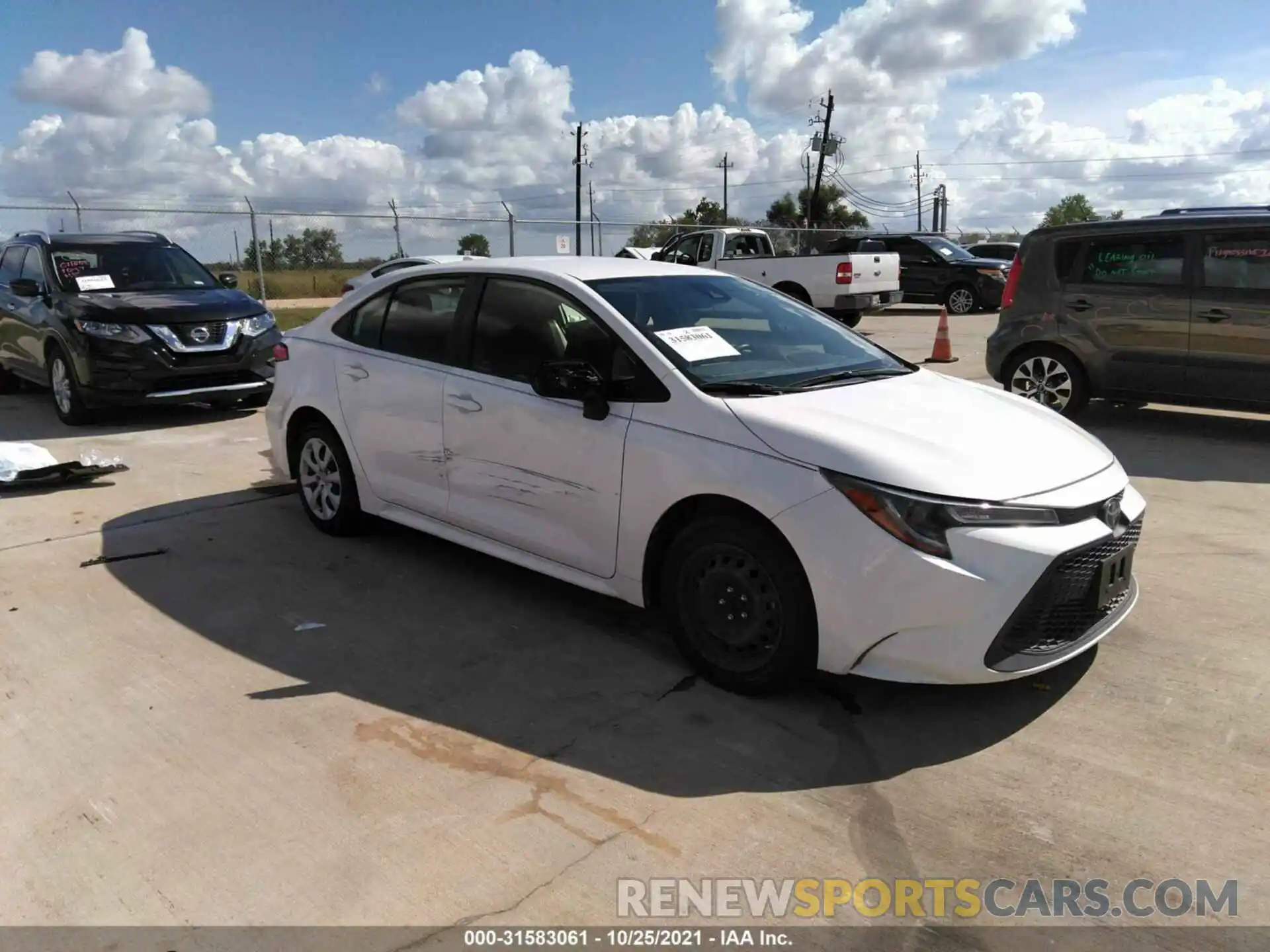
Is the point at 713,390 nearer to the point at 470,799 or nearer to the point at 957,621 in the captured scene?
the point at 957,621

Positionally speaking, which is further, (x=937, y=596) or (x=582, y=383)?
(x=582, y=383)

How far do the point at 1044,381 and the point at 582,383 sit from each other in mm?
6234

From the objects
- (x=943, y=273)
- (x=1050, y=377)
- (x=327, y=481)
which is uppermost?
(x=943, y=273)

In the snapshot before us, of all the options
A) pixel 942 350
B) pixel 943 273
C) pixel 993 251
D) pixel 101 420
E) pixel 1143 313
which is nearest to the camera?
pixel 1143 313

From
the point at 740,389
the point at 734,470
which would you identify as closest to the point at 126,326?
the point at 740,389

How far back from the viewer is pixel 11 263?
1026 centimetres

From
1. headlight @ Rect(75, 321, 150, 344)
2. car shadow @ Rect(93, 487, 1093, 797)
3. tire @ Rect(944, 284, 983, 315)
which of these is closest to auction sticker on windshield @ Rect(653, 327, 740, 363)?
car shadow @ Rect(93, 487, 1093, 797)

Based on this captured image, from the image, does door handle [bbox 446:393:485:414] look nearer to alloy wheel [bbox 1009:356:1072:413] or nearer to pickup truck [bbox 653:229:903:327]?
alloy wheel [bbox 1009:356:1072:413]

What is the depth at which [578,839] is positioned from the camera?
290cm

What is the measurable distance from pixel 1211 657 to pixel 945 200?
5625cm

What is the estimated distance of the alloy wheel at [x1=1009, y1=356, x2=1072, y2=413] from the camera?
8727mm

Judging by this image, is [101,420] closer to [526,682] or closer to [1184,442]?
[526,682]

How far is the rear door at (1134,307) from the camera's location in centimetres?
800

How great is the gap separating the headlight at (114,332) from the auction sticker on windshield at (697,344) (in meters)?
6.44
